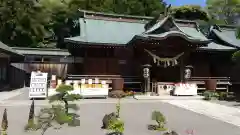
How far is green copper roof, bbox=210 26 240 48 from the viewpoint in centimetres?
2397

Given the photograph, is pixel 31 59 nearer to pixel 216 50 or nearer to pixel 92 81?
pixel 92 81

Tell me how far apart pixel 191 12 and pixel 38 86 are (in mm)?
44386

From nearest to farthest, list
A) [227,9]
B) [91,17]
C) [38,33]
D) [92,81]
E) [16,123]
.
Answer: [16,123]
[92,81]
[91,17]
[38,33]
[227,9]

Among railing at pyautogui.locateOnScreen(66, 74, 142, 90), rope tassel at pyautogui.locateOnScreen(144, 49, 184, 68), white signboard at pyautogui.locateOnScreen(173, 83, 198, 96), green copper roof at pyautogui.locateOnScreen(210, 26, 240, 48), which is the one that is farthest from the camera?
green copper roof at pyautogui.locateOnScreen(210, 26, 240, 48)

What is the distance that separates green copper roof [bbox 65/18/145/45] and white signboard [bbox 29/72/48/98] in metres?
4.16

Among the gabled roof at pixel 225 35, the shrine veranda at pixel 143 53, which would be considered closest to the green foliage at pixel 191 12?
the gabled roof at pixel 225 35

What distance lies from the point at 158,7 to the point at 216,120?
3767cm

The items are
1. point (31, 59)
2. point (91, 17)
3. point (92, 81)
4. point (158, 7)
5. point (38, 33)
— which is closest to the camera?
point (92, 81)

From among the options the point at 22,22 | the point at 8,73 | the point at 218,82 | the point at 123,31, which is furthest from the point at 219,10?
the point at 8,73

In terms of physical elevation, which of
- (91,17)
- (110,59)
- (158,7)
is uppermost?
(158,7)

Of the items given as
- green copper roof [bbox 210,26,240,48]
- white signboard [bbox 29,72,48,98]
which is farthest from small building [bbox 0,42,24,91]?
green copper roof [bbox 210,26,240,48]

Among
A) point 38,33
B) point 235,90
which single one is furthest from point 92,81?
point 38,33

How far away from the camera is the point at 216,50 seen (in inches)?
875

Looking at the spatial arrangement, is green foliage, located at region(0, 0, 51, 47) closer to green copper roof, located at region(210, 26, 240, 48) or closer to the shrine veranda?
the shrine veranda
